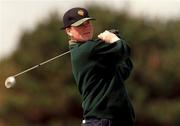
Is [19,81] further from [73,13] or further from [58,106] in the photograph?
[73,13]

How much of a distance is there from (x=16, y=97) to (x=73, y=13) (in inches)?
1273

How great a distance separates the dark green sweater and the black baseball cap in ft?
0.72

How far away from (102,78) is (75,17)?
64cm

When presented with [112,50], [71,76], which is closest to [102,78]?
[112,50]

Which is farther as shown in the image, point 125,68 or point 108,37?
point 125,68

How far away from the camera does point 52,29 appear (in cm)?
4244

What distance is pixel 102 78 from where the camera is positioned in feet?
27.6

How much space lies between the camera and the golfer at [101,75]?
329 inches

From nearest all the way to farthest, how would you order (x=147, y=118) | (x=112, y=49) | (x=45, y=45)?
(x=112, y=49) → (x=147, y=118) → (x=45, y=45)

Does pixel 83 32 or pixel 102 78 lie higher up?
pixel 83 32

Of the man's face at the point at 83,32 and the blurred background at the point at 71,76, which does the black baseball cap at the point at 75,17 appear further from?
the blurred background at the point at 71,76

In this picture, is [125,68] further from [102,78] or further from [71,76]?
[71,76]

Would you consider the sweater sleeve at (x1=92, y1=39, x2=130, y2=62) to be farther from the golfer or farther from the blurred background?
the blurred background

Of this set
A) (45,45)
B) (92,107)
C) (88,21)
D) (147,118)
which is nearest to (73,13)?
(88,21)
